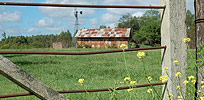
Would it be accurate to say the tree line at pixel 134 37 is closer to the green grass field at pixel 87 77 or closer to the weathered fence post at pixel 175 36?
the green grass field at pixel 87 77

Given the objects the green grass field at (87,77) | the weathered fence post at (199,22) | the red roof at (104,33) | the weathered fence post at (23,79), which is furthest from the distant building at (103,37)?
the weathered fence post at (23,79)

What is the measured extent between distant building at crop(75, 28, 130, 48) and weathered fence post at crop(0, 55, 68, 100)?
3022cm

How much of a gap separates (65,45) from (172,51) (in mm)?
29431

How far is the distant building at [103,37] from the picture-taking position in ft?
104

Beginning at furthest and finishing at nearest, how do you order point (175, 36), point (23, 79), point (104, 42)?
point (104, 42) < point (175, 36) < point (23, 79)

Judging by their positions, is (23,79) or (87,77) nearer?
(23,79)

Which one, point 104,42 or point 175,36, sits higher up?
point 175,36

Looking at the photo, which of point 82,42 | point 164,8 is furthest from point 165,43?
point 82,42

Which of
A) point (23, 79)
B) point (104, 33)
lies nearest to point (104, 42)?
point (104, 33)

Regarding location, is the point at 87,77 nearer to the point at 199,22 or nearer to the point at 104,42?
the point at 199,22

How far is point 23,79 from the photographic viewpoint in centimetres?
104

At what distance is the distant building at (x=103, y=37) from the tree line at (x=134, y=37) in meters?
1.60

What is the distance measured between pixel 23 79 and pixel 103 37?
3115 cm

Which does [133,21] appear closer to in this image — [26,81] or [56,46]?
[56,46]
